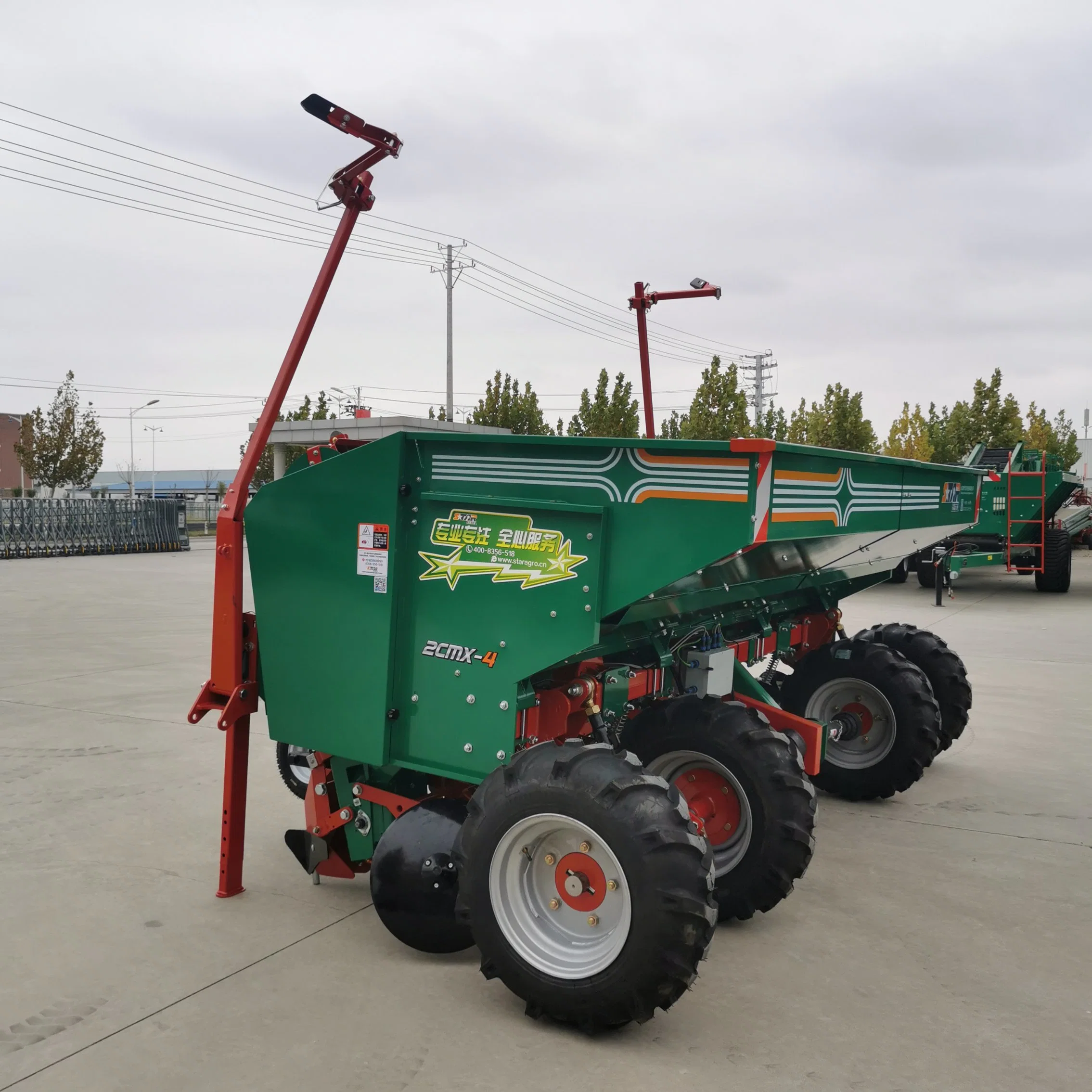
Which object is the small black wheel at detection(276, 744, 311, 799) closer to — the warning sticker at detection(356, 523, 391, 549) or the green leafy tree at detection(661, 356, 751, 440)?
the warning sticker at detection(356, 523, 391, 549)

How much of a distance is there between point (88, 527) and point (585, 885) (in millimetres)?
29907

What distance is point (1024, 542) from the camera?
1652cm

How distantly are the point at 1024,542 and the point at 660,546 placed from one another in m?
15.3

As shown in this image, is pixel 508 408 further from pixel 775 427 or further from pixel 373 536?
pixel 373 536

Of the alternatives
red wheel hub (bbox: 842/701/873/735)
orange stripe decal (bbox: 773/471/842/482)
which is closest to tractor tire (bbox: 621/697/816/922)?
orange stripe decal (bbox: 773/471/842/482)

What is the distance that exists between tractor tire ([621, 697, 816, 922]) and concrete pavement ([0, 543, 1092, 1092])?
198 millimetres

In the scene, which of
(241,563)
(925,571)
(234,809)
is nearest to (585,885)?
(234,809)

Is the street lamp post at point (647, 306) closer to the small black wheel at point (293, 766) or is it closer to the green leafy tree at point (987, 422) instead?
the small black wheel at point (293, 766)

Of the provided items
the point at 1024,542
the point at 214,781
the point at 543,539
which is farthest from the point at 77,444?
the point at 543,539

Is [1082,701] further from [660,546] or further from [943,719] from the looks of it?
[660,546]

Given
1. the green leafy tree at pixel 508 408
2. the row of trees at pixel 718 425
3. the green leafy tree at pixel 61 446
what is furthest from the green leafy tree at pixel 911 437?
the green leafy tree at pixel 61 446

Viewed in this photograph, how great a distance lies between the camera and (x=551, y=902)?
10.4 ft

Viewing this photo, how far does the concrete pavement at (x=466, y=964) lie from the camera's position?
9.49 ft

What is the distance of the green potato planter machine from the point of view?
298cm
